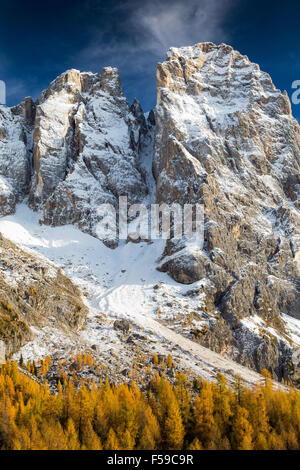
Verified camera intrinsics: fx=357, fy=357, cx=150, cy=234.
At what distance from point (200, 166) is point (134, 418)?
299 feet

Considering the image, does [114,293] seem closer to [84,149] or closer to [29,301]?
[29,301]

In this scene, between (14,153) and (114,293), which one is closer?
(114,293)

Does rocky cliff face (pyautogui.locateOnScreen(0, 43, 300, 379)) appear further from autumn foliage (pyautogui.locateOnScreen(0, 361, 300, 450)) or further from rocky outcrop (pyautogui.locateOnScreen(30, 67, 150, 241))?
autumn foliage (pyautogui.locateOnScreen(0, 361, 300, 450))

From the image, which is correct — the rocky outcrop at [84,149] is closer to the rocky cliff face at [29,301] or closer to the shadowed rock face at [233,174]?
the shadowed rock face at [233,174]

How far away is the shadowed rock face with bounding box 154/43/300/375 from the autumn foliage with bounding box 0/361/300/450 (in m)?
26.9

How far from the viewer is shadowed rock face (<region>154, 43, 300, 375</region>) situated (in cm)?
9438

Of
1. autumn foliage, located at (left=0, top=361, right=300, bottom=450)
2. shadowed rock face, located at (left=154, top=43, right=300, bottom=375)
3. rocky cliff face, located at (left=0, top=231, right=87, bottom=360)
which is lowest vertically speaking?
autumn foliage, located at (left=0, top=361, right=300, bottom=450)

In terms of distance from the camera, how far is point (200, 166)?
121438mm

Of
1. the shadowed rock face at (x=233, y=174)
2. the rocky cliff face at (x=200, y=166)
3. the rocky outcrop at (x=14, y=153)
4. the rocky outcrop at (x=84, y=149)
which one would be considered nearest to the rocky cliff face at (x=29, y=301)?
the rocky cliff face at (x=200, y=166)

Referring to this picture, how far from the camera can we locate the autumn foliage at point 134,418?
41.8 m

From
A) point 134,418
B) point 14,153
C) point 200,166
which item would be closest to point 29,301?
point 134,418

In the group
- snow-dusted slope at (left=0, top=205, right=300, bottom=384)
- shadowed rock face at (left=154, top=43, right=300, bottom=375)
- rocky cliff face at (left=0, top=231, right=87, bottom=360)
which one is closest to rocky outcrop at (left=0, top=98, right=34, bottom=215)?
snow-dusted slope at (left=0, top=205, right=300, bottom=384)

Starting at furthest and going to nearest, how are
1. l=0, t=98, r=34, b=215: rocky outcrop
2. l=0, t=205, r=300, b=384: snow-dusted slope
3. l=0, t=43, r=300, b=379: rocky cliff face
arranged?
1. l=0, t=98, r=34, b=215: rocky outcrop
2. l=0, t=43, r=300, b=379: rocky cliff face
3. l=0, t=205, r=300, b=384: snow-dusted slope

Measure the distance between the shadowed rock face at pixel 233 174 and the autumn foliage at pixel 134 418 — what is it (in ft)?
88.3
